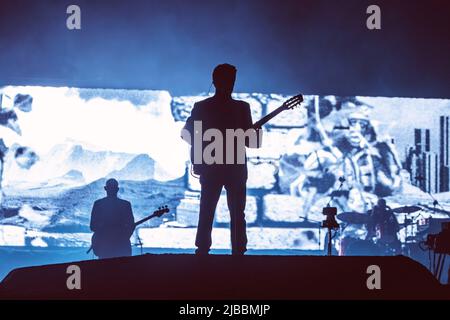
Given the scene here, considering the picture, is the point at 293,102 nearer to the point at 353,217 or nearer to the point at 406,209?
the point at 353,217

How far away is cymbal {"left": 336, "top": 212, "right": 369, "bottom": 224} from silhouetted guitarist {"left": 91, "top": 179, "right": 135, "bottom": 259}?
2821 millimetres

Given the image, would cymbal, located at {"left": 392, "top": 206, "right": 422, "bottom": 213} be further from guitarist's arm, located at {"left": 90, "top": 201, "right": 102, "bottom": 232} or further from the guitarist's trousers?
the guitarist's trousers

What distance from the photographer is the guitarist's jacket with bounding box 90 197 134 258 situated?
559 centimetres

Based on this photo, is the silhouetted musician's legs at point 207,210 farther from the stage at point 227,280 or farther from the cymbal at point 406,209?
the cymbal at point 406,209

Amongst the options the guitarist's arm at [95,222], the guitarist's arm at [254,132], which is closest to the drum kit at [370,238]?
the guitarist's arm at [95,222]

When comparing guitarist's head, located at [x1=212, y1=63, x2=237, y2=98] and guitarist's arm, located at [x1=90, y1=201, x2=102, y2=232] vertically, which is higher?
guitarist's head, located at [x1=212, y1=63, x2=237, y2=98]

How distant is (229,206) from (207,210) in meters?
0.13

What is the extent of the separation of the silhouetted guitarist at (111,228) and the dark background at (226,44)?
220 centimetres

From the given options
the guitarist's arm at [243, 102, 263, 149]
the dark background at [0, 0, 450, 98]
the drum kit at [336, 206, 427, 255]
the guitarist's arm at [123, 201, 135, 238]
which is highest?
the dark background at [0, 0, 450, 98]

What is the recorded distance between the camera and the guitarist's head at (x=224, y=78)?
10.6 feet

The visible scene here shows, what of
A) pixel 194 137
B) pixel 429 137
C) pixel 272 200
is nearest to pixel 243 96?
pixel 272 200

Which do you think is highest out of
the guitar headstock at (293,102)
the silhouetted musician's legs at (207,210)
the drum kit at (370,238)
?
the guitar headstock at (293,102)

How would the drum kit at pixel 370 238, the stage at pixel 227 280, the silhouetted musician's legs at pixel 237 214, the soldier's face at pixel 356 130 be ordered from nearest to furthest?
1. the stage at pixel 227 280
2. the silhouetted musician's legs at pixel 237 214
3. the drum kit at pixel 370 238
4. the soldier's face at pixel 356 130

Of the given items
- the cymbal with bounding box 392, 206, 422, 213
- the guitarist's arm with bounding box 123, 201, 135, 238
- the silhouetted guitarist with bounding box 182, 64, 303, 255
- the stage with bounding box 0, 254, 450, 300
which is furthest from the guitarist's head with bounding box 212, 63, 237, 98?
the cymbal with bounding box 392, 206, 422, 213
